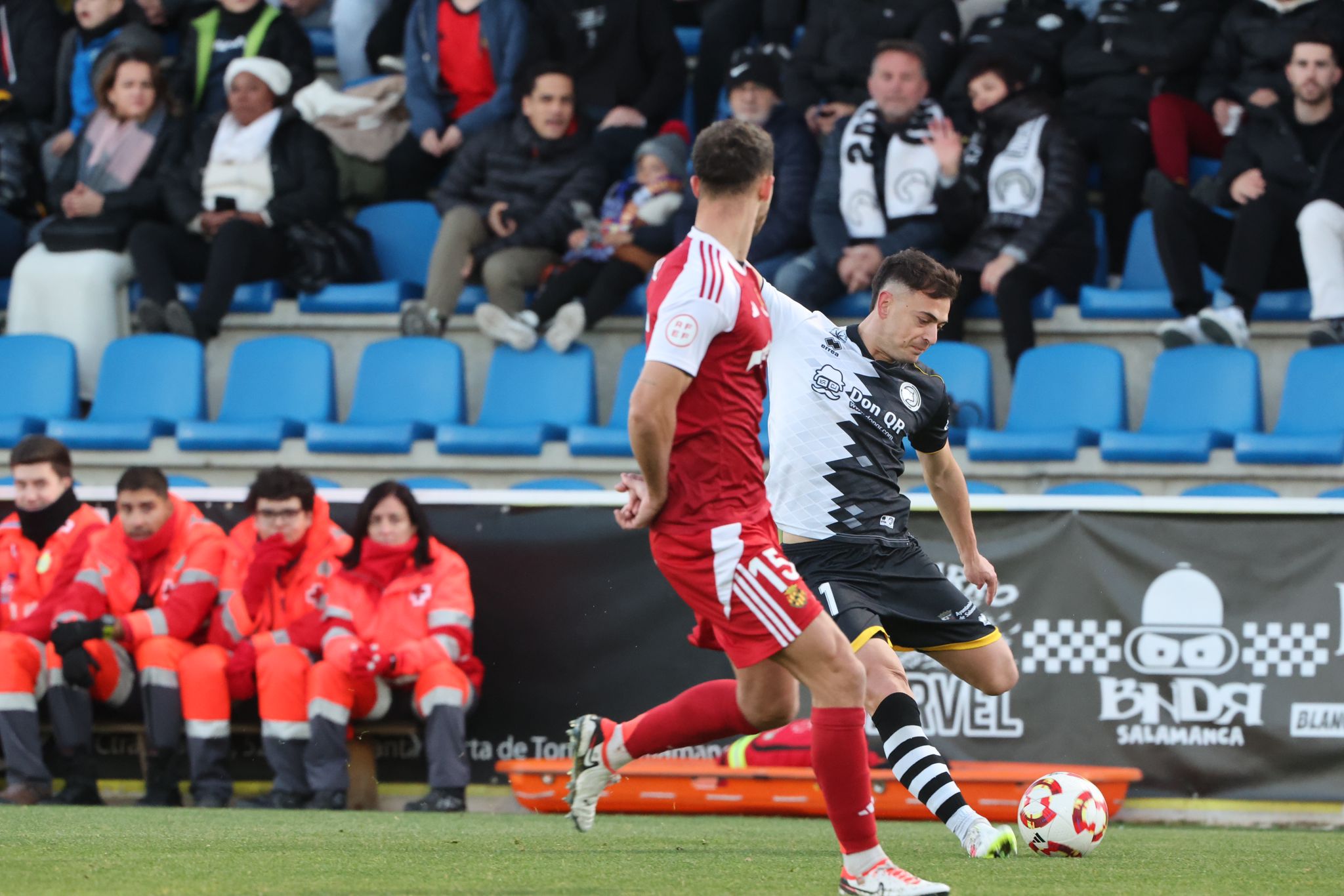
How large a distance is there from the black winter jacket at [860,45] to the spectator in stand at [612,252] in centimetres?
94

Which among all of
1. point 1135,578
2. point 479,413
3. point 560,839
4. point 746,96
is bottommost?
point 560,839

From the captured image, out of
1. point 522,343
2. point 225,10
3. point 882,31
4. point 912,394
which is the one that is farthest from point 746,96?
point 912,394

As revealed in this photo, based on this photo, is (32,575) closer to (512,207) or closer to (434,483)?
(434,483)

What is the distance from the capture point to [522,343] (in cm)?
1045

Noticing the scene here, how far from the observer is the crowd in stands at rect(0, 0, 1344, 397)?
988 centimetres

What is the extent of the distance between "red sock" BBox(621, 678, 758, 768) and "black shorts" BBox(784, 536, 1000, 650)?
1.69 ft

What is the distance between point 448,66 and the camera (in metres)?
11.8

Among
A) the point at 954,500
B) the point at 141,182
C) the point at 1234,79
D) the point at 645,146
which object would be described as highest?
the point at 1234,79

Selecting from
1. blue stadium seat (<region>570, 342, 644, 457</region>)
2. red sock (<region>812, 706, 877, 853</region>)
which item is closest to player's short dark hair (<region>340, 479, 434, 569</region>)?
blue stadium seat (<region>570, 342, 644, 457</region>)

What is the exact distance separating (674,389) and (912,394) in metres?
1.50

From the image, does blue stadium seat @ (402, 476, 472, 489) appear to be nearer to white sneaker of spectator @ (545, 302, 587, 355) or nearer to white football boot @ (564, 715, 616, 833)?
white sneaker of spectator @ (545, 302, 587, 355)

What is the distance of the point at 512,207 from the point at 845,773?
7.40 metres

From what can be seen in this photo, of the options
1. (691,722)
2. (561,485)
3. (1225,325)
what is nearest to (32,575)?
(561,485)

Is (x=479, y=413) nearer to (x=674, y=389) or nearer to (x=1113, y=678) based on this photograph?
(x=1113, y=678)
